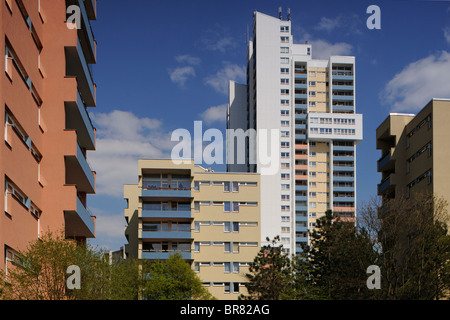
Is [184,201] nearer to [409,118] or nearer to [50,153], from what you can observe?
[409,118]

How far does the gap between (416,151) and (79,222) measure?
27.0 meters

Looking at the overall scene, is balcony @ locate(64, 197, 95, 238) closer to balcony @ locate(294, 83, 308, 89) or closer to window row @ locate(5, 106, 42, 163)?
window row @ locate(5, 106, 42, 163)

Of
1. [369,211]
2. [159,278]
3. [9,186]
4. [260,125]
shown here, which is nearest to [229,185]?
[159,278]

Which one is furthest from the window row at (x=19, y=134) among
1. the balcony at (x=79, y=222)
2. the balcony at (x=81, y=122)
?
the balcony at (x=81, y=122)

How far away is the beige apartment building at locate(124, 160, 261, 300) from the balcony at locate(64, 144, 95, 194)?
32.3 m

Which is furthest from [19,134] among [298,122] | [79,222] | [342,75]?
[342,75]

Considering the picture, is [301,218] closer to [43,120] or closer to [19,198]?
[43,120]

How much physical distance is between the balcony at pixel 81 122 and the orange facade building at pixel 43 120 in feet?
0.16

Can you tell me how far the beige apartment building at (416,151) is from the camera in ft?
139

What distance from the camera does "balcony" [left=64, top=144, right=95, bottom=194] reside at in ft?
94.5

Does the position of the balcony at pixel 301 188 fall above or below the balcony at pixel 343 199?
above

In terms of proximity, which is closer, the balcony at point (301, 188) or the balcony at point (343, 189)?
the balcony at point (301, 188)

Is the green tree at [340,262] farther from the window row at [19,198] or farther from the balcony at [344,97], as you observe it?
the balcony at [344,97]

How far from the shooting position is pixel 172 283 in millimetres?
53750
